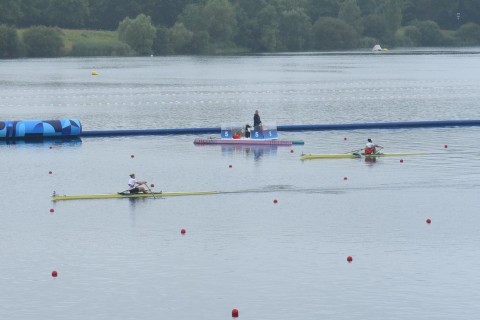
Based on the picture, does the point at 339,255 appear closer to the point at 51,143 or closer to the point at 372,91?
the point at 51,143

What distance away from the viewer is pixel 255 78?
154875mm

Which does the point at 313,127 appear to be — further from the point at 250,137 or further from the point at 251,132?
the point at 250,137

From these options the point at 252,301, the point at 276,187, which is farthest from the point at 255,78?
the point at 252,301

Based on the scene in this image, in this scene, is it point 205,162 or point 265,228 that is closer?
point 265,228

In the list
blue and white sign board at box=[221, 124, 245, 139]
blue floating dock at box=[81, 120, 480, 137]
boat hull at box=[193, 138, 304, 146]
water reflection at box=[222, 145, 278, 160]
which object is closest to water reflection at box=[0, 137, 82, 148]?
blue floating dock at box=[81, 120, 480, 137]

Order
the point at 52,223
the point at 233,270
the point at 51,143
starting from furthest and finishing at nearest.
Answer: the point at 51,143, the point at 52,223, the point at 233,270

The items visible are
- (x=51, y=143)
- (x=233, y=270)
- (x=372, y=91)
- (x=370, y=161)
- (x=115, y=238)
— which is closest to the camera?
(x=233, y=270)

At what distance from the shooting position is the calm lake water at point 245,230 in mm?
36312

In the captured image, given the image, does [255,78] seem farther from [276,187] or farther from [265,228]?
[265,228]

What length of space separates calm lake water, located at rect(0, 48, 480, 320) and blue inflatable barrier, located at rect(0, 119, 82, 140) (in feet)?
5.78

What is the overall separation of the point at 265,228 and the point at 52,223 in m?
9.23

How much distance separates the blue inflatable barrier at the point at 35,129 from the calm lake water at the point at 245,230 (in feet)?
5.78

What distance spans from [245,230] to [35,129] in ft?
109

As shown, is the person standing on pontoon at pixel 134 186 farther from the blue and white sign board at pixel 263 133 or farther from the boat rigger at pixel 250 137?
the blue and white sign board at pixel 263 133
